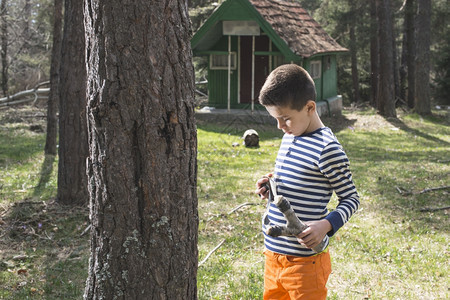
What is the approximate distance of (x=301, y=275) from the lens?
302cm

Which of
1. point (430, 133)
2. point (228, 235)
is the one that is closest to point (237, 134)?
point (430, 133)

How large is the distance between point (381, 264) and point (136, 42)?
13.4 ft

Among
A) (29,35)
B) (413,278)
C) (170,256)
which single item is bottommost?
(413,278)

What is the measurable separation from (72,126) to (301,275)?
5.32 meters

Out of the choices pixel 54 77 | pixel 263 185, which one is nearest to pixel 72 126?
pixel 54 77

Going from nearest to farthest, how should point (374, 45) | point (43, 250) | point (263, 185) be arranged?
point (263, 185)
point (43, 250)
point (374, 45)

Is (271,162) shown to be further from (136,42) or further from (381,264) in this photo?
(136,42)

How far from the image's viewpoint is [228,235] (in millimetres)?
6730

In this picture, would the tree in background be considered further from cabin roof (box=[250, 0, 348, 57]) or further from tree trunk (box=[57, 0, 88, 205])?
tree trunk (box=[57, 0, 88, 205])

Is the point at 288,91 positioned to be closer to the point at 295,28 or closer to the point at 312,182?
the point at 312,182

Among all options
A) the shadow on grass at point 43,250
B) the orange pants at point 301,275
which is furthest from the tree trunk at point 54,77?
the orange pants at point 301,275

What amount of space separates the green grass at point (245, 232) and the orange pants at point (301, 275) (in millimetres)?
1799

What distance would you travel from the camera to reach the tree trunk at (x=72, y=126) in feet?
24.5

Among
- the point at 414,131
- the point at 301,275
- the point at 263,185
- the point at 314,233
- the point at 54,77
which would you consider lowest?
the point at 414,131
